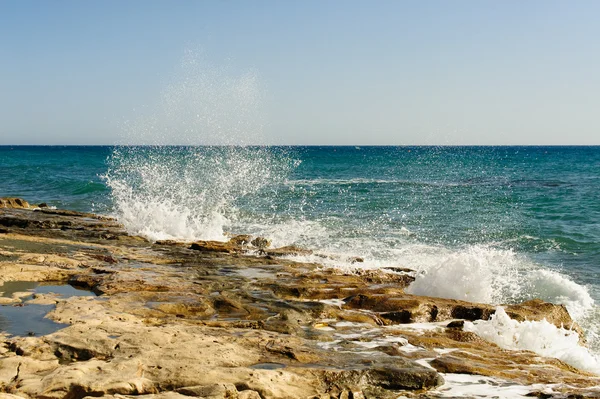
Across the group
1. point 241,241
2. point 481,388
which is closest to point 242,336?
point 481,388

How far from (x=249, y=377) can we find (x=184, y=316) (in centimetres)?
278

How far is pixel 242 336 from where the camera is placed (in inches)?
261

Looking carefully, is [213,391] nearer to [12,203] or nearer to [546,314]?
[546,314]

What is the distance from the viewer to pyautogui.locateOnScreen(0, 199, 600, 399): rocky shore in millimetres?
5219

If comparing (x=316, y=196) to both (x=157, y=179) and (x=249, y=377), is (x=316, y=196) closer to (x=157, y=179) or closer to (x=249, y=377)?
(x=157, y=179)

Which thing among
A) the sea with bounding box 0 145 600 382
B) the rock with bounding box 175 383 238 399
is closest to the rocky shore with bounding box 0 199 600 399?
the rock with bounding box 175 383 238 399

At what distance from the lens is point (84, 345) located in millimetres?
5941

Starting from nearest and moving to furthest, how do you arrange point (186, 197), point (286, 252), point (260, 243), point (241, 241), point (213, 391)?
point (213, 391)
point (286, 252)
point (260, 243)
point (241, 241)
point (186, 197)

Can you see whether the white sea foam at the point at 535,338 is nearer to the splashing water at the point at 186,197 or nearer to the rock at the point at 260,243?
the rock at the point at 260,243

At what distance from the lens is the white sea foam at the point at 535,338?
778cm

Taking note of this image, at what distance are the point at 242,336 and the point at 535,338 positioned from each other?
13.5 feet

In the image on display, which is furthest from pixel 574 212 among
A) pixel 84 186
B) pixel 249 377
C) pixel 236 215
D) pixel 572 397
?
pixel 84 186

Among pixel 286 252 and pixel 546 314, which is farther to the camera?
pixel 286 252

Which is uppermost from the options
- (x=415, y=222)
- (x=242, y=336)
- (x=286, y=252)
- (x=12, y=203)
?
(x=12, y=203)
